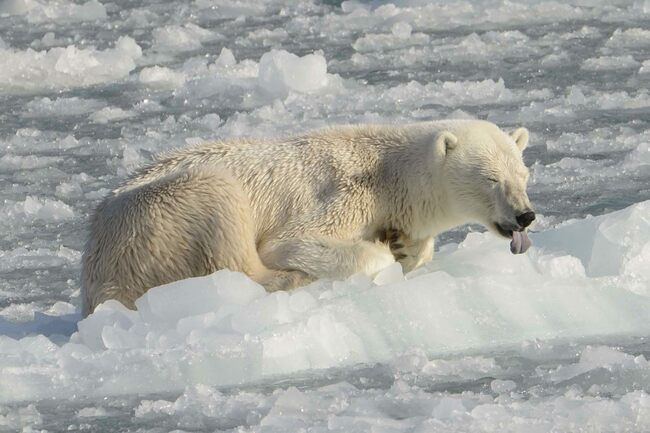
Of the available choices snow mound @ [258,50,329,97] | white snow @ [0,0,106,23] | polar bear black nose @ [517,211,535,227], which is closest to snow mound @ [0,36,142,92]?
snow mound @ [258,50,329,97]

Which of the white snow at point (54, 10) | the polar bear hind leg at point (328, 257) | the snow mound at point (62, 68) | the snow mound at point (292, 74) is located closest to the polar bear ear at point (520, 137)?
the polar bear hind leg at point (328, 257)

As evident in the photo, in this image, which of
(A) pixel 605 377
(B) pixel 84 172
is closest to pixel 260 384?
(A) pixel 605 377

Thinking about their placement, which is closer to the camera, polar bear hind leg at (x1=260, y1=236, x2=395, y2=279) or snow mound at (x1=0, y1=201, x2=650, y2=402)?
snow mound at (x1=0, y1=201, x2=650, y2=402)

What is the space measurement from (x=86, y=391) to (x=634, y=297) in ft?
6.55

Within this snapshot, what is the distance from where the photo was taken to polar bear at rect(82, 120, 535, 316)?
5.29m

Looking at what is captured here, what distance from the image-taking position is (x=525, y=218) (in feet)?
17.7

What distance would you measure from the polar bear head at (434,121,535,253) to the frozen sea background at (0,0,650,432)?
0.16 meters

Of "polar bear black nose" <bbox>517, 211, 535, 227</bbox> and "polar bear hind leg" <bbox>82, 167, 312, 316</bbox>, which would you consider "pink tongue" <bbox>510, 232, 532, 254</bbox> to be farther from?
"polar bear hind leg" <bbox>82, 167, 312, 316</bbox>

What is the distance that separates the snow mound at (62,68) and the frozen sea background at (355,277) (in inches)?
0.7

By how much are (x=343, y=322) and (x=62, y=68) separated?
685cm

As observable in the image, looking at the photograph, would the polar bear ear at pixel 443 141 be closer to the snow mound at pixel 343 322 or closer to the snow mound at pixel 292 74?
the snow mound at pixel 343 322

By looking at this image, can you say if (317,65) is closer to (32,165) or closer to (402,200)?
(32,165)

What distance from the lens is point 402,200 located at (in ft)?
18.5

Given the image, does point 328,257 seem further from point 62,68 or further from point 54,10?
point 54,10
